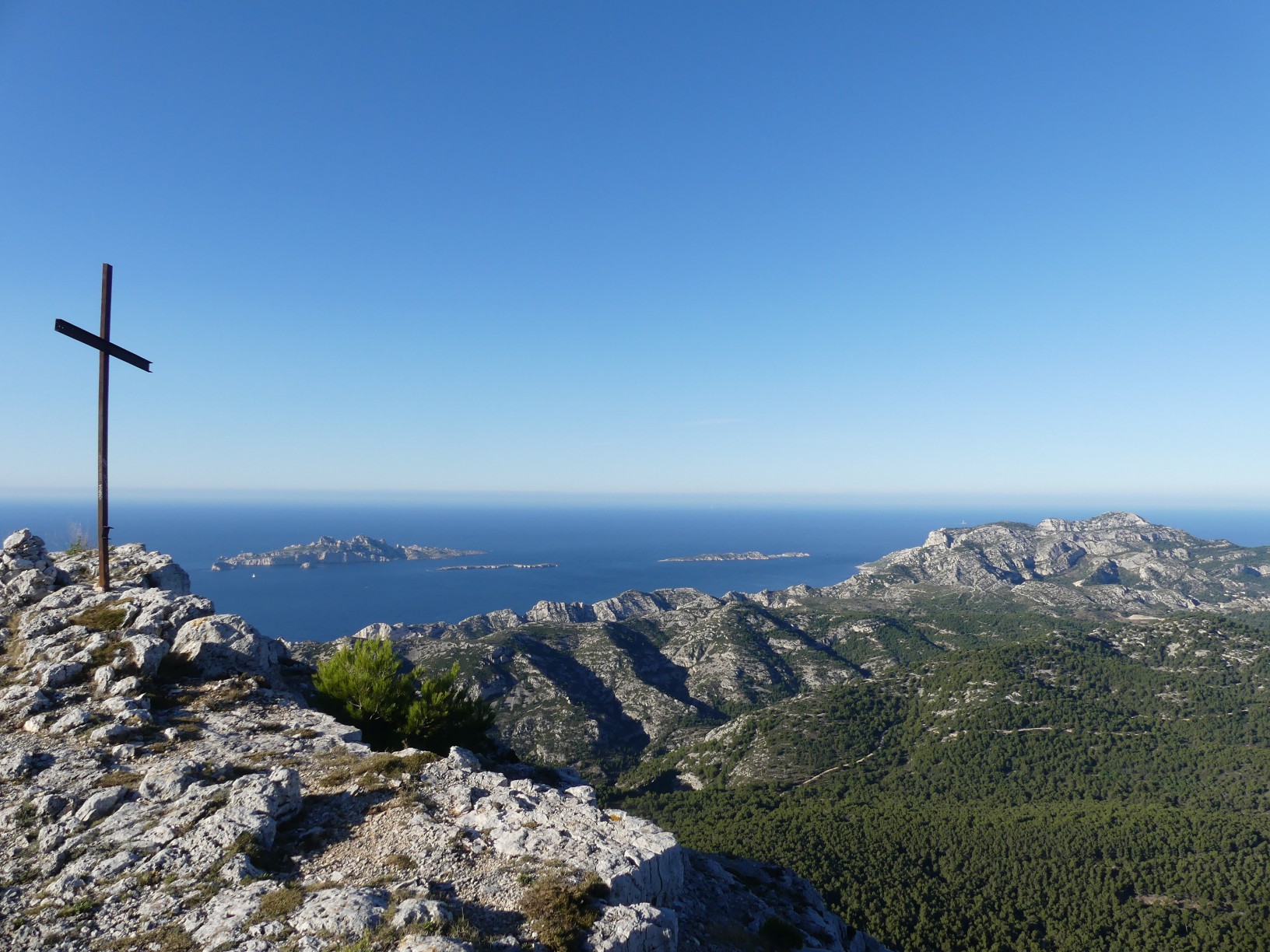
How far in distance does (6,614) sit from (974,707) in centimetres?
14510

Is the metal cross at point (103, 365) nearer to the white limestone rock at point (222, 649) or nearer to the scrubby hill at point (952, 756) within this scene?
the white limestone rock at point (222, 649)

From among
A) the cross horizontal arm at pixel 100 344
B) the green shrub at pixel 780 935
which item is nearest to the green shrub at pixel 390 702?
the green shrub at pixel 780 935

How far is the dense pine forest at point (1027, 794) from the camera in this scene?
60.5 meters

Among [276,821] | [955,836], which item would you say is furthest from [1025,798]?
[276,821]

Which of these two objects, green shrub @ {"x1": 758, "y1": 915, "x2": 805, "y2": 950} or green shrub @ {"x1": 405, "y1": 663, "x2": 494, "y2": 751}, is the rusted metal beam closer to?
green shrub @ {"x1": 405, "y1": 663, "x2": 494, "y2": 751}

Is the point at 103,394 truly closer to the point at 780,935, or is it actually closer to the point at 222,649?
the point at 222,649

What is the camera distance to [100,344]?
80.5 feet

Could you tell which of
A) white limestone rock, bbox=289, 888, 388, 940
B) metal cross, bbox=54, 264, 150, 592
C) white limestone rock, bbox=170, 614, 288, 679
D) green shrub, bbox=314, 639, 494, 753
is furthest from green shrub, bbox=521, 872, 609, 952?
metal cross, bbox=54, 264, 150, 592

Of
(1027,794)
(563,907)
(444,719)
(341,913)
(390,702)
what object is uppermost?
(341,913)

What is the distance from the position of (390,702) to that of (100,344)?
20.0 m

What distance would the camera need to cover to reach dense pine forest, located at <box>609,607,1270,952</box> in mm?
60531

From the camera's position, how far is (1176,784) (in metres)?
94.9

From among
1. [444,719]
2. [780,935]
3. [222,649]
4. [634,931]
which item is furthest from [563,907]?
[222,649]

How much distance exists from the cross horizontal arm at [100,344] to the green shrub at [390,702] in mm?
16083
